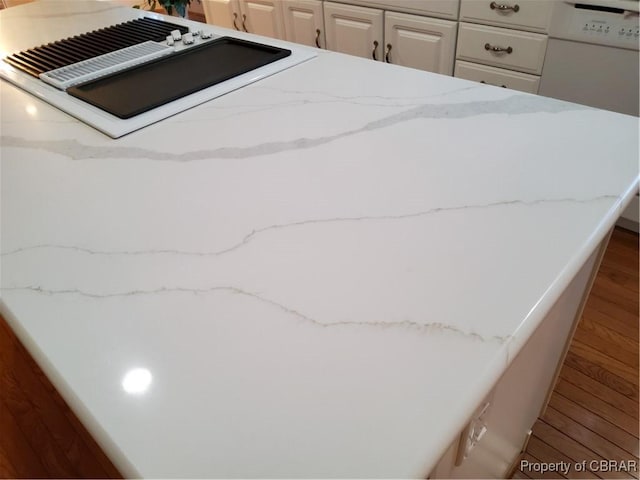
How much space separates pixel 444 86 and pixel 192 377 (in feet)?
2.58

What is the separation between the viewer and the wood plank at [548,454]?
4.02 ft

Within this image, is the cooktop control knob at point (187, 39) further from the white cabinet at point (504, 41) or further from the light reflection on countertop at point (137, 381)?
the white cabinet at point (504, 41)

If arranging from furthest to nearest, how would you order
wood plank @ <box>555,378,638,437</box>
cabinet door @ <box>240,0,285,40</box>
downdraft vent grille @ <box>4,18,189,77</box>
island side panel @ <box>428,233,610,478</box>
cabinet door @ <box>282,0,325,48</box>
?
1. cabinet door @ <box>240,0,285,40</box>
2. cabinet door @ <box>282,0,325,48</box>
3. wood plank @ <box>555,378,638,437</box>
4. downdraft vent grille @ <box>4,18,189,77</box>
5. island side panel @ <box>428,233,610,478</box>

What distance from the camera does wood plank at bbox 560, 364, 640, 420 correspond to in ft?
4.38

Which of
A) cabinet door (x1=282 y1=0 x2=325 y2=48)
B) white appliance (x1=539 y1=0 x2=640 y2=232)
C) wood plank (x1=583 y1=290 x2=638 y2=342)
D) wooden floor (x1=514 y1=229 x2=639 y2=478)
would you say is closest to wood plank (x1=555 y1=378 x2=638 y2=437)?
wooden floor (x1=514 y1=229 x2=639 y2=478)

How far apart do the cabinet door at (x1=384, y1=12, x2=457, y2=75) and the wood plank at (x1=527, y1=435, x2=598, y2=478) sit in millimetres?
1487

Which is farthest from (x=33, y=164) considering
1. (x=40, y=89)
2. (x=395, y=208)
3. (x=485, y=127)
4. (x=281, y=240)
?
(x=485, y=127)

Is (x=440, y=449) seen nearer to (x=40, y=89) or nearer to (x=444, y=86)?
(x=444, y=86)

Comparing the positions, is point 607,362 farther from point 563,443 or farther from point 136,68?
point 136,68

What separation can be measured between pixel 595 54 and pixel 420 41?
70 cm

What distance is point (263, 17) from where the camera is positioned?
2.65 metres

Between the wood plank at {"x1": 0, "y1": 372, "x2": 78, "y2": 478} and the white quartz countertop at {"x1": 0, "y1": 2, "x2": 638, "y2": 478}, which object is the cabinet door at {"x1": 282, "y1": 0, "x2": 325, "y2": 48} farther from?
the wood plank at {"x1": 0, "y1": 372, "x2": 78, "y2": 478}

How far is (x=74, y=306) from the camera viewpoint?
0.54 meters

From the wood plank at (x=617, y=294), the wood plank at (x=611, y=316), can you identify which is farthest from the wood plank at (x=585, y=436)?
the wood plank at (x=617, y=294)
